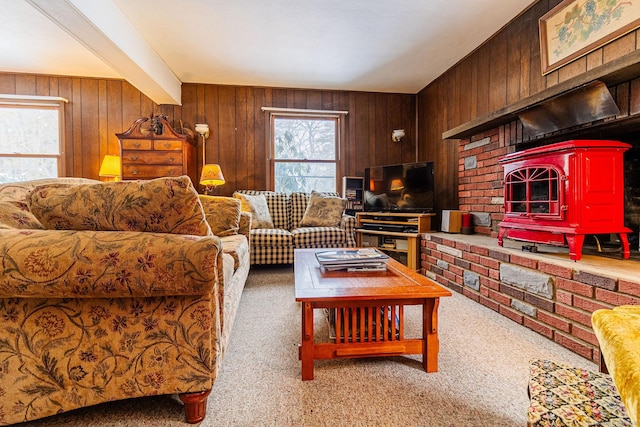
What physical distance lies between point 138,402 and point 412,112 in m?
4.58

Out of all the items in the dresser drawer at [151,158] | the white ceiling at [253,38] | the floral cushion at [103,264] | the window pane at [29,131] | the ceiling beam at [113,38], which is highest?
the white ceiling at [253,38]

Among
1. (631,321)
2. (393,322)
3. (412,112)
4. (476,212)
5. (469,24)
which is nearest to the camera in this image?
(631,321)

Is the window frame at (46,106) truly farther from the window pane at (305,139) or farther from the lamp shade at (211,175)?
the window pane at (305,139)

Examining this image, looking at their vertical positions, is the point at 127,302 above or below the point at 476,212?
below

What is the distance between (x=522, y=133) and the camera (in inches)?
94.7

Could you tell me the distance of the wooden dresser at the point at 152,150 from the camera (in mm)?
3555

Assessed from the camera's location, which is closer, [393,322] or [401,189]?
[393,322]

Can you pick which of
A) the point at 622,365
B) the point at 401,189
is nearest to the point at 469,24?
the point at 401,189

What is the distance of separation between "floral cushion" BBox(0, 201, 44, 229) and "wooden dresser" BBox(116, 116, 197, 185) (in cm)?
253

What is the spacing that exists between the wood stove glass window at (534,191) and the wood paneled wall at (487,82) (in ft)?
2.57

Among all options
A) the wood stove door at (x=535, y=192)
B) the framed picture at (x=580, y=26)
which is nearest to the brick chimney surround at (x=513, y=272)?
the wood stove door at (x=535, y=192)

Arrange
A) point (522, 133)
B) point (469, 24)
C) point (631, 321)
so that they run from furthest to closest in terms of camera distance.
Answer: point (469, 24) < point (522, 133) < point (631, 321)

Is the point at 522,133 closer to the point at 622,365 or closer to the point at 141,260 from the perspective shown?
the point at 622,365

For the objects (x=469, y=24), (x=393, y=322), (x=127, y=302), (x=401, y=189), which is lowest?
(x=393, y=322)
